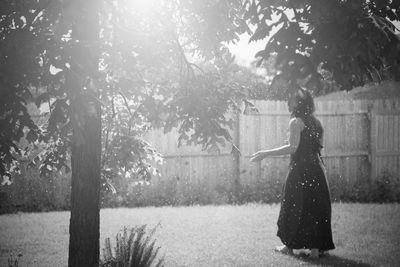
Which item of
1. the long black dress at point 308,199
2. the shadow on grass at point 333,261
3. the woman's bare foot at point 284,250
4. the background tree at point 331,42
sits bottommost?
the shadow on grass at point 333,261

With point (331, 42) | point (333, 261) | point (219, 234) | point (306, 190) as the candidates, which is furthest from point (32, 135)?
point (219, 234)

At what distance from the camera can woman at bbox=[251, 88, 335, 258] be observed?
5547 mm

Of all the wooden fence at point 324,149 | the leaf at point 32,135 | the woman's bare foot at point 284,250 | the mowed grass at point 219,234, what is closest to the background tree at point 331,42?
the leaf at point 32,135

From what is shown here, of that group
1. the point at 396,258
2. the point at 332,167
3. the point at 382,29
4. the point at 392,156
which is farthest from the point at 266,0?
the point at 392,156

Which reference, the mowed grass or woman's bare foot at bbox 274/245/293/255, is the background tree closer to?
the mowed grass

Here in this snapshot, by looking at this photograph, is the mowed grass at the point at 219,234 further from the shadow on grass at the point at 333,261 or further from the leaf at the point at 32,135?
the leaf at the point at 32,135

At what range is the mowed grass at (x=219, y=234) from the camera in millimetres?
5422

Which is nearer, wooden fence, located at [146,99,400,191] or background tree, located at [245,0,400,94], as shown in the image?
background tree, located at [245,0,400,94]

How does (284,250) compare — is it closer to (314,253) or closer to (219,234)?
(314,253)

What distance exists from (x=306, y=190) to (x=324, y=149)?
6.01 metres

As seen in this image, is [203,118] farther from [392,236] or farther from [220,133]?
[392,236]

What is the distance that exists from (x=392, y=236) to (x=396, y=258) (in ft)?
4.26

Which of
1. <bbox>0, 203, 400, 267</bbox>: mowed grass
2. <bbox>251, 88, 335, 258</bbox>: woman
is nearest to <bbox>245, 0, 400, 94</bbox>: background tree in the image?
<bbox>251, 88, 335, 258</bbox>: woman

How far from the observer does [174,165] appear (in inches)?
406
